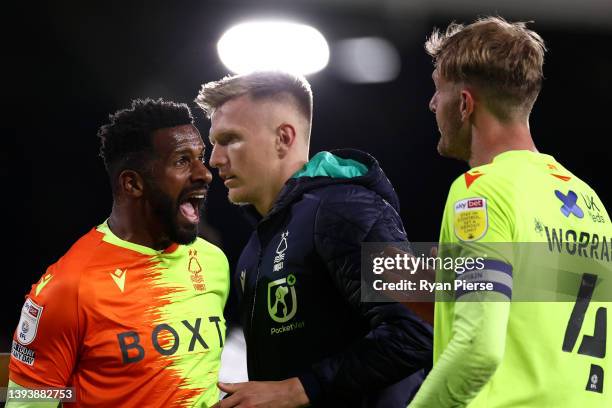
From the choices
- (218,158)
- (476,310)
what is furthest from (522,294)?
(218,158)

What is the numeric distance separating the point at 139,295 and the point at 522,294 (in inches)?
42.9

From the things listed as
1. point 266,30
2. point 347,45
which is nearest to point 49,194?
point 266,30

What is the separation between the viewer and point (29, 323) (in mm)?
1929

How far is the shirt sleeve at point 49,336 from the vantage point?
1.88 metres

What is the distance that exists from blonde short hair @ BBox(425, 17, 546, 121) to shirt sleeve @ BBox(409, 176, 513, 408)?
237mm

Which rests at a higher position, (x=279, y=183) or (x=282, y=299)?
(x=279, y=183)

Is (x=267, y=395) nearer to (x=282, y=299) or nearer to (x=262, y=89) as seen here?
(x=282, y=299)

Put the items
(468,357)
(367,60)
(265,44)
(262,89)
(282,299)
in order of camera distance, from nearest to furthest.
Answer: (468,357)
(282,299)
(262,89)
(265,44)
(367,60)

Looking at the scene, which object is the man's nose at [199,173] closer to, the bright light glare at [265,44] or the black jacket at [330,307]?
the black jacket at [330,307]

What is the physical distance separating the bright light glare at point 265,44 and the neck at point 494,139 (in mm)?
3760

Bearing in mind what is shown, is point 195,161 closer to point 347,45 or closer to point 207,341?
point 207,341

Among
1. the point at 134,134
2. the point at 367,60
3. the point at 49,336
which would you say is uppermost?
the point at 367,60

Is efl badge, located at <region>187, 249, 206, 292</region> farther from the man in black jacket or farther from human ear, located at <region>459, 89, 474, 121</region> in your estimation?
human ear, located at <region>459, 89, 474, 121</region>

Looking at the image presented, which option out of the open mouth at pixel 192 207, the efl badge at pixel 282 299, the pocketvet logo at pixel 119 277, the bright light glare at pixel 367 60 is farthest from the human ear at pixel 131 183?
the bright light glare at pixel 367 60
